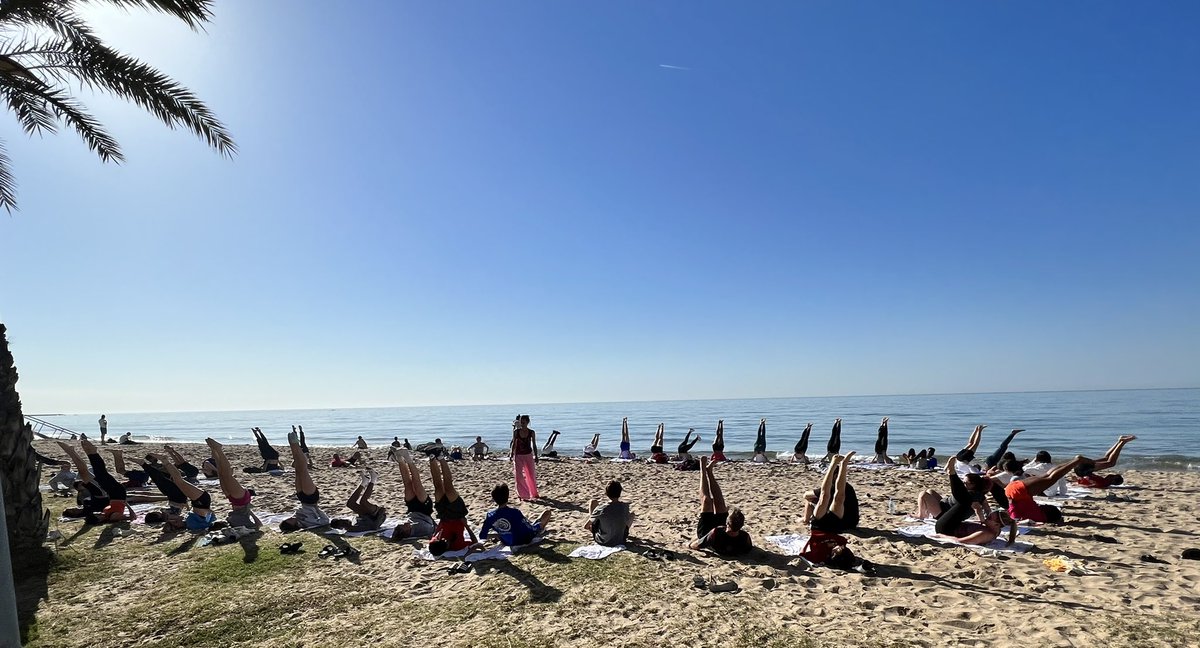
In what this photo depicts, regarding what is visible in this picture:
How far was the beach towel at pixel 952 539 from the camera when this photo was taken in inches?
311

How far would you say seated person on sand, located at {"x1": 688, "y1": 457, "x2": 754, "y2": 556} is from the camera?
26.2 feet

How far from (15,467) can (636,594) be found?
9.31 m

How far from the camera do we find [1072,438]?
36.7 meters

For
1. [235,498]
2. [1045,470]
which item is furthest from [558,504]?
[1045,470]

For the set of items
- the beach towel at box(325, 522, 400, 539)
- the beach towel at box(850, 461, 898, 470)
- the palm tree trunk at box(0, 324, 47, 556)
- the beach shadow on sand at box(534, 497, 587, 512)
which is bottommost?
the beach towel at box(850, 461, 898, 470)

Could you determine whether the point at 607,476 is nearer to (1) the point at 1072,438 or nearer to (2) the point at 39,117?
(2) the point at 39,117

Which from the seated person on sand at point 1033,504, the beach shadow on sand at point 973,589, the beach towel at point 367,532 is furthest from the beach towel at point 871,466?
the beach towel at point 367,532

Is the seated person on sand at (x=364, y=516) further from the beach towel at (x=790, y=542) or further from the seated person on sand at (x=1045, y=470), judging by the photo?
the seated person on sand at (x=1045, y=470)

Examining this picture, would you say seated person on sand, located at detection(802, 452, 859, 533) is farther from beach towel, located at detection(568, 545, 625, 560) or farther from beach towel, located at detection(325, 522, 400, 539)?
beach towel, located at detection(325, 522, 400, 539)

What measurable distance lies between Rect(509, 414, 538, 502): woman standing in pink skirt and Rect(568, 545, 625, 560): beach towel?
15.1 ft

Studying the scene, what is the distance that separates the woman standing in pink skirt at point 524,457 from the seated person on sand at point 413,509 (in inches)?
124

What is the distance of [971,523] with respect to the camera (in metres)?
8.27

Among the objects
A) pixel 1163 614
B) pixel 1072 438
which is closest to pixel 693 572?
pixel 1163 614

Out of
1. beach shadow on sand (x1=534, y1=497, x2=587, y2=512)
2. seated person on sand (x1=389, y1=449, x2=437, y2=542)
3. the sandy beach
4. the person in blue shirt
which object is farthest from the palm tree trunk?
beach shadow on sand (x1=534, y1=497, x2=587, y2=512)
